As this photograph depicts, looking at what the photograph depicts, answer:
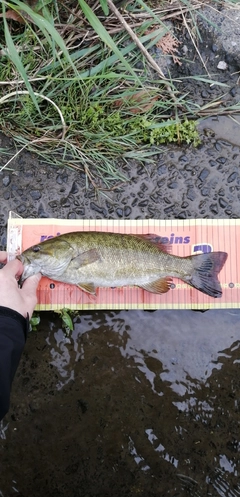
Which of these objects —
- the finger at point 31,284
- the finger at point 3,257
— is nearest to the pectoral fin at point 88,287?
the finger at point 31,284

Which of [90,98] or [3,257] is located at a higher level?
[90,98]

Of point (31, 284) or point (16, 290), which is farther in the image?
point (31, 284)

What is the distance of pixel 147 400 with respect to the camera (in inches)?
144

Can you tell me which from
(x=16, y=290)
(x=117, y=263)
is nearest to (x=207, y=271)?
(x=117, y=263)

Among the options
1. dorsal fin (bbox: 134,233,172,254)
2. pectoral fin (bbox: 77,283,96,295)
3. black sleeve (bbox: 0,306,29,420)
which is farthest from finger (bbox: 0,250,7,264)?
dorsal fin (bbox: 134,233,172,254)

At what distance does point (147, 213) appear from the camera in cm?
386

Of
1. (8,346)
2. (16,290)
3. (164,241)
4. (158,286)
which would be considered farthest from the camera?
(164,241)

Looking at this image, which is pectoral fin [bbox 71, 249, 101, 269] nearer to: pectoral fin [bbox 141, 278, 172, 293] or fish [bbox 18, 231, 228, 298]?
fish [bbox 18, 231, 228, 298]

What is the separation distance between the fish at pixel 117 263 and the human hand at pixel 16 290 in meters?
0.06

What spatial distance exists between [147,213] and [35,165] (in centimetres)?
109

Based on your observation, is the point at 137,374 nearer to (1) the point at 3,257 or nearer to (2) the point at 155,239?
(2) the point at 155,239

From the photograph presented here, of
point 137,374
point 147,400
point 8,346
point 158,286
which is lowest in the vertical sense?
point 147,400

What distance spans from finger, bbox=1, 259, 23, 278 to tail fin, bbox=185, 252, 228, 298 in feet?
4.48

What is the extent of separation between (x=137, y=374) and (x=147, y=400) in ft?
0.75
